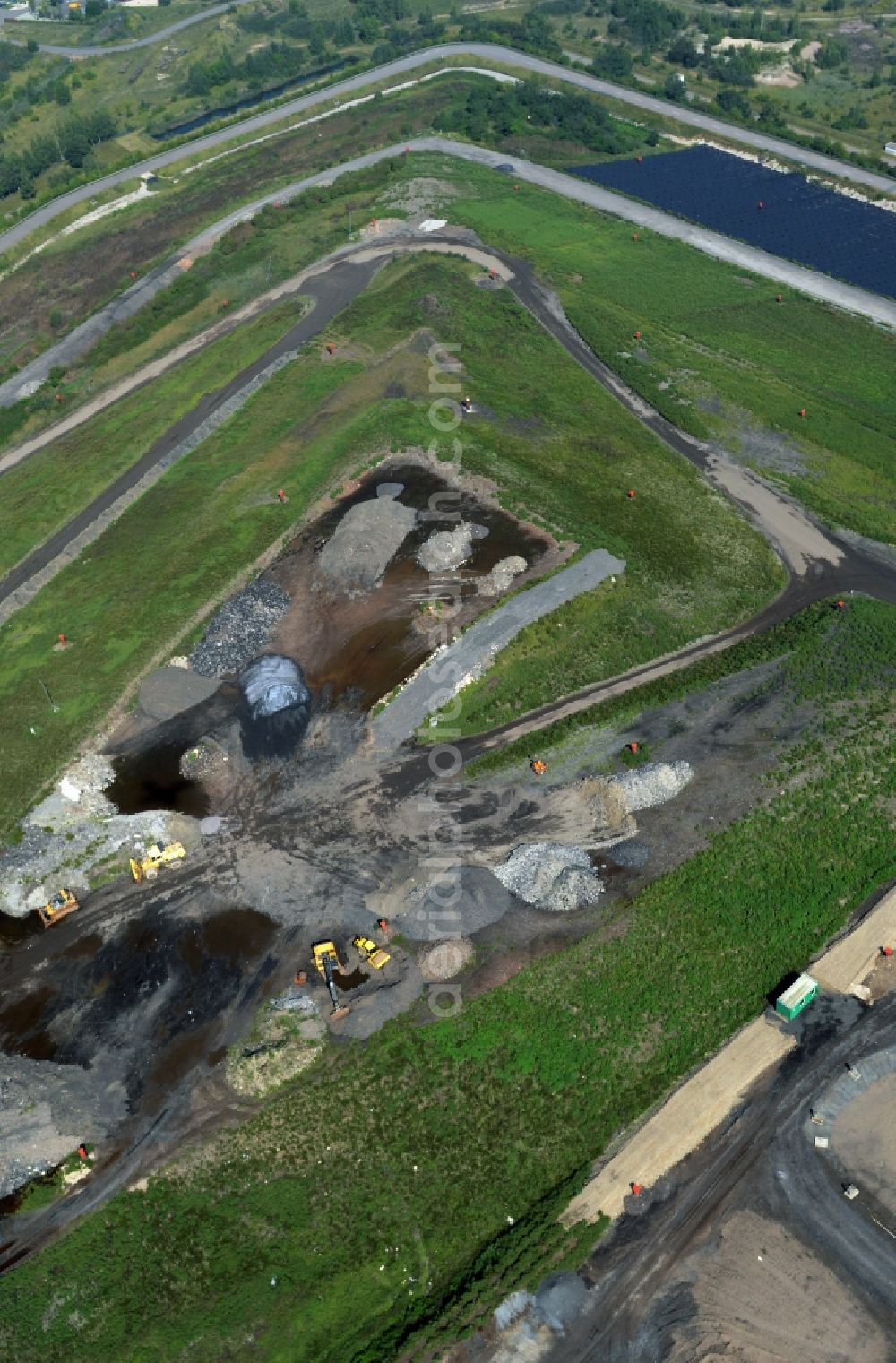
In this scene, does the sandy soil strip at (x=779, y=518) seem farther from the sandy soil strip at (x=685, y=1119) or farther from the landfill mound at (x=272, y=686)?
the sandy soil strip at (x=685, y=1119)

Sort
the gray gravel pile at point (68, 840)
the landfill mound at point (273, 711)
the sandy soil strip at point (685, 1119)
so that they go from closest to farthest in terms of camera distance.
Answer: the sandy soil strip at point (685, 1119) → the gray gravel pile at point (68, 840) → the landfill mound at point (273, 711)

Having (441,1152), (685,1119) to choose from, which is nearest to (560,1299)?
(441,1152)

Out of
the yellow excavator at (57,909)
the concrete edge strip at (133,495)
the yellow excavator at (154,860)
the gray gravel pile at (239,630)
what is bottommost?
the yellow excavator at (57,909)

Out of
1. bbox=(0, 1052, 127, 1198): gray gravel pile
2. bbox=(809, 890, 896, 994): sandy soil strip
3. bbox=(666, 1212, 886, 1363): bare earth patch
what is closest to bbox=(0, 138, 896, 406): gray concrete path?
bbox=(809, 890, 896, 994): sandy soil strip

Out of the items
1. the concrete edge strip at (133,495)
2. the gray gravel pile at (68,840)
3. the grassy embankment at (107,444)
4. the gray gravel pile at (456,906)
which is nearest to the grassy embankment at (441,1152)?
the gray gravel pile at (456,906)

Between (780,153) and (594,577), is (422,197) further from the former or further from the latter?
(594,577)

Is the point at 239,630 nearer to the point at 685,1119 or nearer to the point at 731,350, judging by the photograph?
the point at 685,1119
